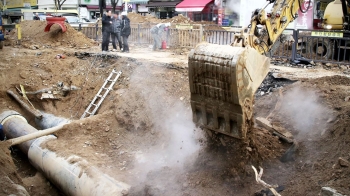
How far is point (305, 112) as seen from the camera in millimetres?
7211

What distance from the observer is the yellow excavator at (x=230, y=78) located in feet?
16.3

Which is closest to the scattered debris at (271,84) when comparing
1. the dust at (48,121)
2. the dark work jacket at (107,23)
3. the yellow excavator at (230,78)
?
the yellow excavator at (230,78)

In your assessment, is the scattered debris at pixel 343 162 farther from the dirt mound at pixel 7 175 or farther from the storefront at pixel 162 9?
the storefront at pixel 162 9

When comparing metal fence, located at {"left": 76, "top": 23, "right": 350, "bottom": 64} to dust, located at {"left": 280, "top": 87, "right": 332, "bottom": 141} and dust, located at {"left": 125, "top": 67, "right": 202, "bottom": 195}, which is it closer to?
dust, located at {"left": 280, "top": 87, "right": 332, "bottom": 141}

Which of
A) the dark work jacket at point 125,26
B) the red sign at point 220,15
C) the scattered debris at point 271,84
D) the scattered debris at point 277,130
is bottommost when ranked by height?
the scattered debris at point 277,130

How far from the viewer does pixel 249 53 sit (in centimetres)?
504

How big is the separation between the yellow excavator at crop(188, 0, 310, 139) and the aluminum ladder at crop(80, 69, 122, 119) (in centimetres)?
562

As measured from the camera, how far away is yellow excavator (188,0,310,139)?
4.98 meters

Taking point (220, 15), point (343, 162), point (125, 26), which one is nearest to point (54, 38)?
point (125, 26)

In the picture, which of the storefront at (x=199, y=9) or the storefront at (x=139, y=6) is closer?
the storefront at (x=199, y=9)

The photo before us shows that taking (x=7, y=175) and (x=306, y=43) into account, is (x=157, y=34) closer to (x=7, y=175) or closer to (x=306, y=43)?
(x=306, y=43)

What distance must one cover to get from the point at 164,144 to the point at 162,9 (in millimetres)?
26266

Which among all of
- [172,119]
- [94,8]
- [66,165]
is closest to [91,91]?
[172,119]

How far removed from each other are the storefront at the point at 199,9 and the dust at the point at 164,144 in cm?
1625
